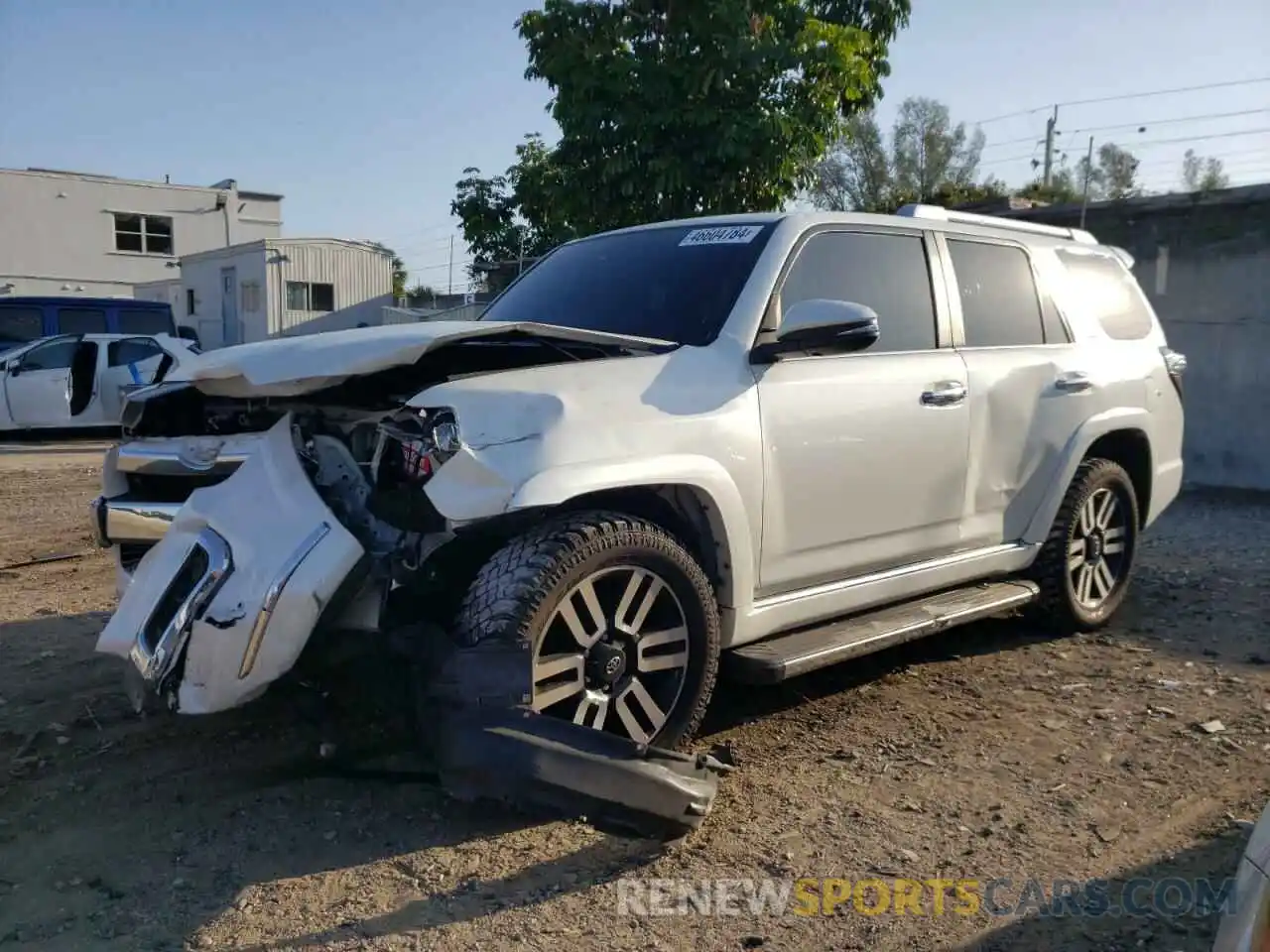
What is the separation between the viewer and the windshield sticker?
4.35m

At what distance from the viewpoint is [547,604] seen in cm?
323

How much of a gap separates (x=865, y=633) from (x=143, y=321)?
17.6 metres

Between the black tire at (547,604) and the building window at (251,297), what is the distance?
84.0ft

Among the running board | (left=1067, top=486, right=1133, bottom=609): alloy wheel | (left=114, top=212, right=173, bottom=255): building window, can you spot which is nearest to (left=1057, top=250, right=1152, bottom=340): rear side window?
(left=1067, top=486, right=1133, bottom=609): alloy wheel

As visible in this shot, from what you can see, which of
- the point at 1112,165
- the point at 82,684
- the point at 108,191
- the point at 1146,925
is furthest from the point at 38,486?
the point at 1112,165

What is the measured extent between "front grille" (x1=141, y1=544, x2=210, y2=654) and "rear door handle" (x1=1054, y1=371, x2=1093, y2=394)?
3848mm

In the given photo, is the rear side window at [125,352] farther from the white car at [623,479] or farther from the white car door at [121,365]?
the white car at [623,479]

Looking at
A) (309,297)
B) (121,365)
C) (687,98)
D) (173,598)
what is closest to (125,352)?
(121,365)

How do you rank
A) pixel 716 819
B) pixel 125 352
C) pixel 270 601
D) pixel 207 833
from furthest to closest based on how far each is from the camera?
pixel 125 352
pixel 716 819
pixel 207 833
pixel 270 601

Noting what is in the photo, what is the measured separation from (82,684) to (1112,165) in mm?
43862

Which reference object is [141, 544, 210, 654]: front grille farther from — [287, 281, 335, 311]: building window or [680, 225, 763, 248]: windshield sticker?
[287, 281, 335, 311]: building window

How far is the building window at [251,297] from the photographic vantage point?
27.1 meters

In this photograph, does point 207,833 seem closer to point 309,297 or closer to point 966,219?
point 966,219

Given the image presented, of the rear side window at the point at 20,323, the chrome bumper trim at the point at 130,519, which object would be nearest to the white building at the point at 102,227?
the rear side window at the point at 20,323
